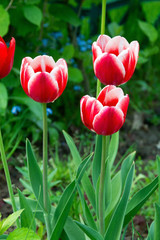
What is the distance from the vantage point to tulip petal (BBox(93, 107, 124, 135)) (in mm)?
1089

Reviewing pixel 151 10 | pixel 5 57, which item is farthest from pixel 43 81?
pixel 151 10

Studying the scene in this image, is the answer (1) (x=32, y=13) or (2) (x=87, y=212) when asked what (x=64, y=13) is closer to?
(1) (x=32, y=13)

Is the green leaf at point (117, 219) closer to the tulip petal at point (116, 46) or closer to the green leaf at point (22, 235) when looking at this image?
the green leaf at point (22, 235)

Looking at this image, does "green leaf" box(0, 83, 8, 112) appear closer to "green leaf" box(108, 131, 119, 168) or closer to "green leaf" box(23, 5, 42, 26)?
"green leaf" box(23, 5, 42, 26)

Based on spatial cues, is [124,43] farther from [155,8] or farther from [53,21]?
[155,8]

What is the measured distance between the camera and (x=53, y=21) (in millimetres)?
2992

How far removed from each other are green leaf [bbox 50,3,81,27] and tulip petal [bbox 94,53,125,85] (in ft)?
5.22

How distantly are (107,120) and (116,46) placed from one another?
279mm

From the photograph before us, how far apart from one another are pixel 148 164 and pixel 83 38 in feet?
5.35

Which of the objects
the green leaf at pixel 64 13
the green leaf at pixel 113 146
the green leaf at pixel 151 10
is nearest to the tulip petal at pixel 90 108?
the green leaf at pixel 113 146

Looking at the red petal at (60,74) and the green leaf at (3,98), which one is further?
the green leaf at (3,98)

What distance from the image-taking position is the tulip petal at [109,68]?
3.79ft

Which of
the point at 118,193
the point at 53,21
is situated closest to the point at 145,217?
the point at 118,193

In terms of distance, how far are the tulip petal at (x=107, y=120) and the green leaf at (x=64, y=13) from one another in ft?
5.63
